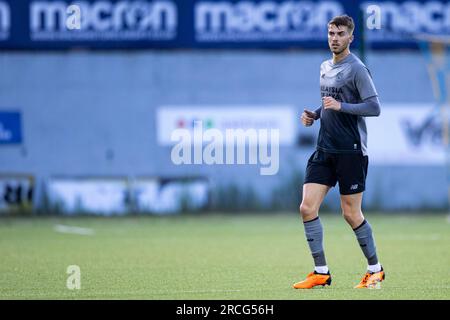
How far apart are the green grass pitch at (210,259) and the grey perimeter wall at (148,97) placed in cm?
237

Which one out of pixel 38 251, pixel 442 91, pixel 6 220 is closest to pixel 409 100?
pixel 442 91

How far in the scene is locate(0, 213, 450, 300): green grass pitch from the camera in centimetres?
991

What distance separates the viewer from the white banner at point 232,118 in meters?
24.9

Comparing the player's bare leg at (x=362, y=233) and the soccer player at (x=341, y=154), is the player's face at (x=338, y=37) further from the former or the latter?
the player's bare leg at (x=362, y=233)

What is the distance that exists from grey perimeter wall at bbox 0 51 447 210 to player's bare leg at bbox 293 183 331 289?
1478cm

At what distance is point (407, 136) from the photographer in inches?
989

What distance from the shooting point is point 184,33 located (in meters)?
25.0

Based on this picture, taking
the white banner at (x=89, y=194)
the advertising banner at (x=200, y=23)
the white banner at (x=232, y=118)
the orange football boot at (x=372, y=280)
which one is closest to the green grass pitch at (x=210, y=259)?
the orange football boot at (x=372, y=280)

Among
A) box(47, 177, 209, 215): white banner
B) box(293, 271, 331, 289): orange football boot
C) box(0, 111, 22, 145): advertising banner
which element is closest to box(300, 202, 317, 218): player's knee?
box(293, 271, 331, 289): orange football boot

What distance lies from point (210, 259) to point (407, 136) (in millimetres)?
12506

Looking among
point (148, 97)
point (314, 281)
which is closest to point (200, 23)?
point (148, 97)

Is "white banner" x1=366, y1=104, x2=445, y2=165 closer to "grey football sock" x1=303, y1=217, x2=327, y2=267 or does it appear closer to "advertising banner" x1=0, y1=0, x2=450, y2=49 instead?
"advertising banner" x1=0, y1=0, x2=450, y2=49
